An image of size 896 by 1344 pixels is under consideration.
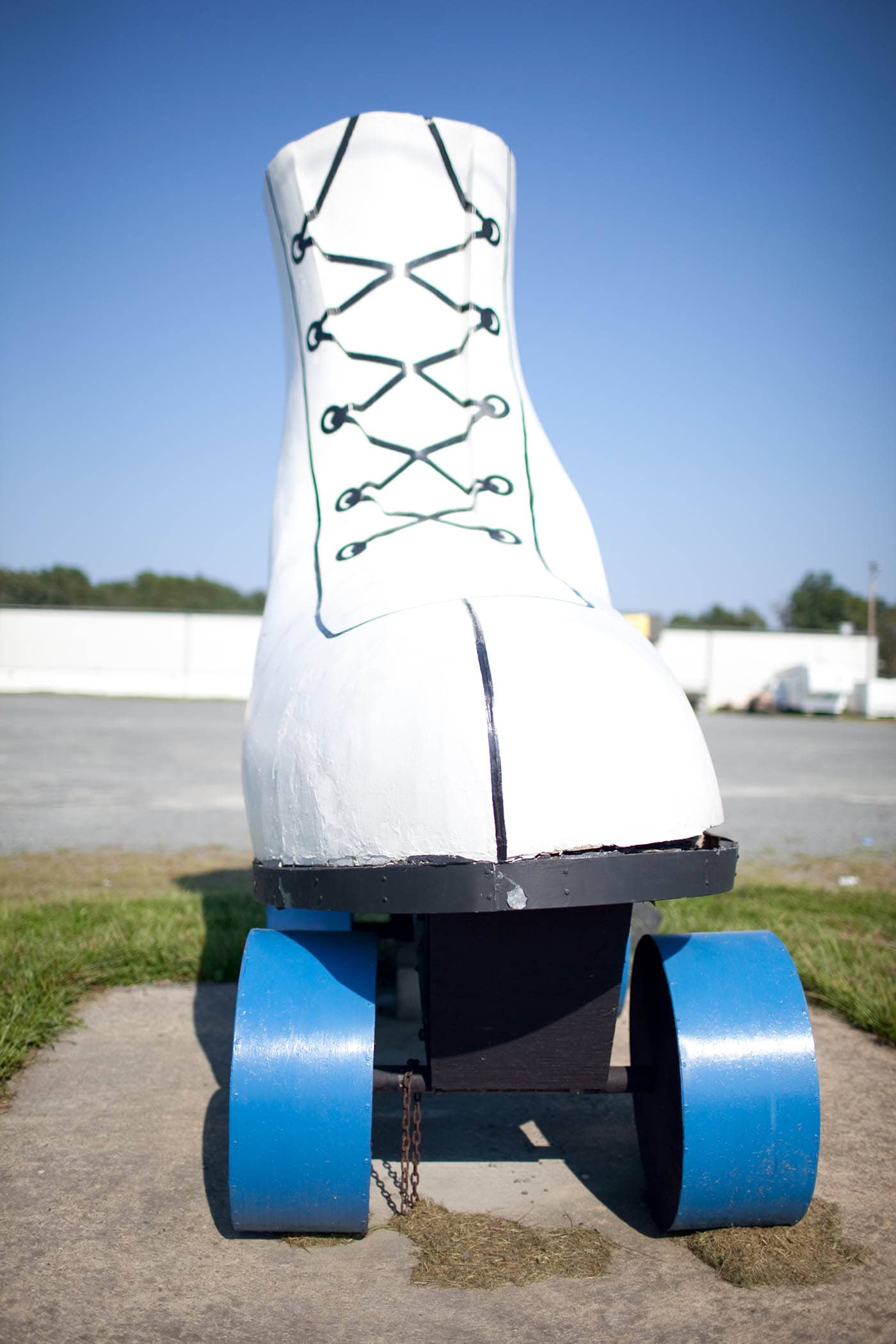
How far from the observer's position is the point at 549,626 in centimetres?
215

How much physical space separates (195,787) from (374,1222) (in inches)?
324

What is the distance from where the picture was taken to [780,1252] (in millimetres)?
2121

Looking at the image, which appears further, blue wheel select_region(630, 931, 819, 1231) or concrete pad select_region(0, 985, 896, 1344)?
blue wheel select_region(630, 931, 819, 1231)

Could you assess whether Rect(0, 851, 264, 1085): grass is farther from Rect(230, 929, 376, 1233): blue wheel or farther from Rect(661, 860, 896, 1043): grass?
Rect(661, 860, 896, 1043): grass

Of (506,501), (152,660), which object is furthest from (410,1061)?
(152,660)

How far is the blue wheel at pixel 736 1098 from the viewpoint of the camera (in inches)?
83.7

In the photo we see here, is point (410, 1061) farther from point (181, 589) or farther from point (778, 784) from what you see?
point (181, 589)

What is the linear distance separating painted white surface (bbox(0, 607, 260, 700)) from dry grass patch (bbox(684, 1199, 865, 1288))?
120 feet

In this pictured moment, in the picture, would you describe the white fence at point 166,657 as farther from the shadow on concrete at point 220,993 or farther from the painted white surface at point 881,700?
the shadow on concrete at point 220,993

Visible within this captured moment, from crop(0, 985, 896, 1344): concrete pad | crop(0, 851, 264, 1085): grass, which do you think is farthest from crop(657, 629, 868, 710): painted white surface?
crop(0, 985, 896, 1344): concrete pad

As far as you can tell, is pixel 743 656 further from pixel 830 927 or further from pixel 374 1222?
pixel 374 1222

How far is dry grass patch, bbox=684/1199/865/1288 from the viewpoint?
2.04 metres

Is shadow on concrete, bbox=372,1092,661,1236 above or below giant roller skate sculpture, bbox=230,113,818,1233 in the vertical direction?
below

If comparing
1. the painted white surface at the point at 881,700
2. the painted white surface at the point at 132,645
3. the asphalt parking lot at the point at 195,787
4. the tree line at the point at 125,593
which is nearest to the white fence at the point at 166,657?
the painted white surface at the point at 132,645
